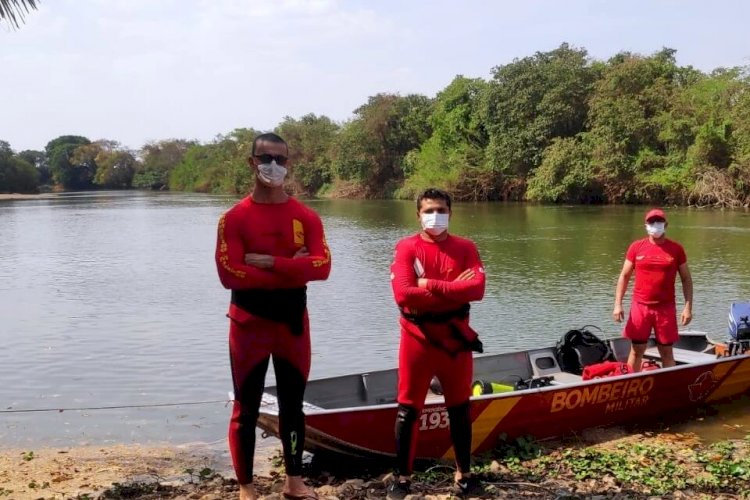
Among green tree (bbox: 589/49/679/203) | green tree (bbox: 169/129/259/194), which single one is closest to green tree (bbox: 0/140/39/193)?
green tree (bbox: 169/129/259/194)

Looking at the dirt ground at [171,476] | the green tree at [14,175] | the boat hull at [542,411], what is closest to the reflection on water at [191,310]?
the dirt ground at [171,476]

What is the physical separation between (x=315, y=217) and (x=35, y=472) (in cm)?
384

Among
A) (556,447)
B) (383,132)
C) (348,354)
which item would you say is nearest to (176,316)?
(348,354)

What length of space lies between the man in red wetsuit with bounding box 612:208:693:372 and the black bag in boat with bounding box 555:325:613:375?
1.03m

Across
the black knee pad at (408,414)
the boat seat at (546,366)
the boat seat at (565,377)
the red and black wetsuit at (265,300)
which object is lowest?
the boat seat at (565,377)

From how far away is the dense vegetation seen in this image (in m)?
43.9

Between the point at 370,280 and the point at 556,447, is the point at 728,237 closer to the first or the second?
the point at 370,280

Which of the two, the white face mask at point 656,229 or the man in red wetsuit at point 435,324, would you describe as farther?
the white face mask at point 656,229

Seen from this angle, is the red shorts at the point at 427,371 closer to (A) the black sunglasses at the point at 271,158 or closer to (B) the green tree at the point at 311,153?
(A) the black sunglasses at the point at 271,158

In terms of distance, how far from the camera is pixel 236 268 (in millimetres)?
4043

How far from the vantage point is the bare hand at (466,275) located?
4.61m

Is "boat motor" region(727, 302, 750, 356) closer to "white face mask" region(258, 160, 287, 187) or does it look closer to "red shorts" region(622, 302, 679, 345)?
"red shorts" region(622, 302, 679, 345)

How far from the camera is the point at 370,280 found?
1966 centimetres

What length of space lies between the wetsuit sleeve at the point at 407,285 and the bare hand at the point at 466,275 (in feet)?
0.62
